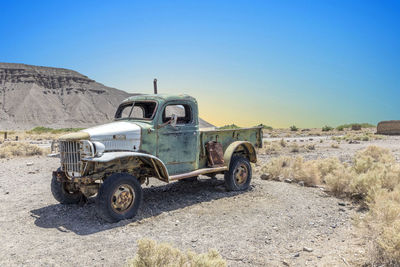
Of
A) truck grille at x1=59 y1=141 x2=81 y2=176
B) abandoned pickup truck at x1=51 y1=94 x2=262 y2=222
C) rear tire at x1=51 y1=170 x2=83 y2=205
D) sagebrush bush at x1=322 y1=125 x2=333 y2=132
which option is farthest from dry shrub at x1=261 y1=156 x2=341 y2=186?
sagebrush bush at x1=322 y1=125 x2=333 y2=132

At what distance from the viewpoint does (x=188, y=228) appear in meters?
6.37

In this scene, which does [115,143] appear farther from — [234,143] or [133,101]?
[234,143]

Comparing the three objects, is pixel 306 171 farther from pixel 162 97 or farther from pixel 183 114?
pixel 162 97

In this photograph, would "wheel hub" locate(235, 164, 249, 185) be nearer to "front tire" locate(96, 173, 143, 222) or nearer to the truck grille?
"front tire" locate(96, 173, 143, 222)

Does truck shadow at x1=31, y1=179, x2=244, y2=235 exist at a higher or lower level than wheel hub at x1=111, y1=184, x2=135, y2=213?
lower

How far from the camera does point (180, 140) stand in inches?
316

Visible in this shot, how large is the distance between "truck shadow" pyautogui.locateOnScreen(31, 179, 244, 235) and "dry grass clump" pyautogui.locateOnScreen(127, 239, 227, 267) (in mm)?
2575

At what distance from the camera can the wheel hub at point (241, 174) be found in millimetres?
9375

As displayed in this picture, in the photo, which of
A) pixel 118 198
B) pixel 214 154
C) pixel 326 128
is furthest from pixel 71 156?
pixel 326 128

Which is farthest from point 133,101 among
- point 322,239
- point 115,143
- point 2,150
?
point 2,150

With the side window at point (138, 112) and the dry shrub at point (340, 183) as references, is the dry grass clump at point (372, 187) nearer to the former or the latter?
the dry shrub at point (340, 183)

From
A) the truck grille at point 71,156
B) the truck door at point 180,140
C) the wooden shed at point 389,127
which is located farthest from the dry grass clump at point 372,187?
the wooden shed at point 389,127

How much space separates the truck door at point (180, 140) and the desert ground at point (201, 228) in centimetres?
92

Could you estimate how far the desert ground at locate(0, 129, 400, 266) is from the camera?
5.20 meters
